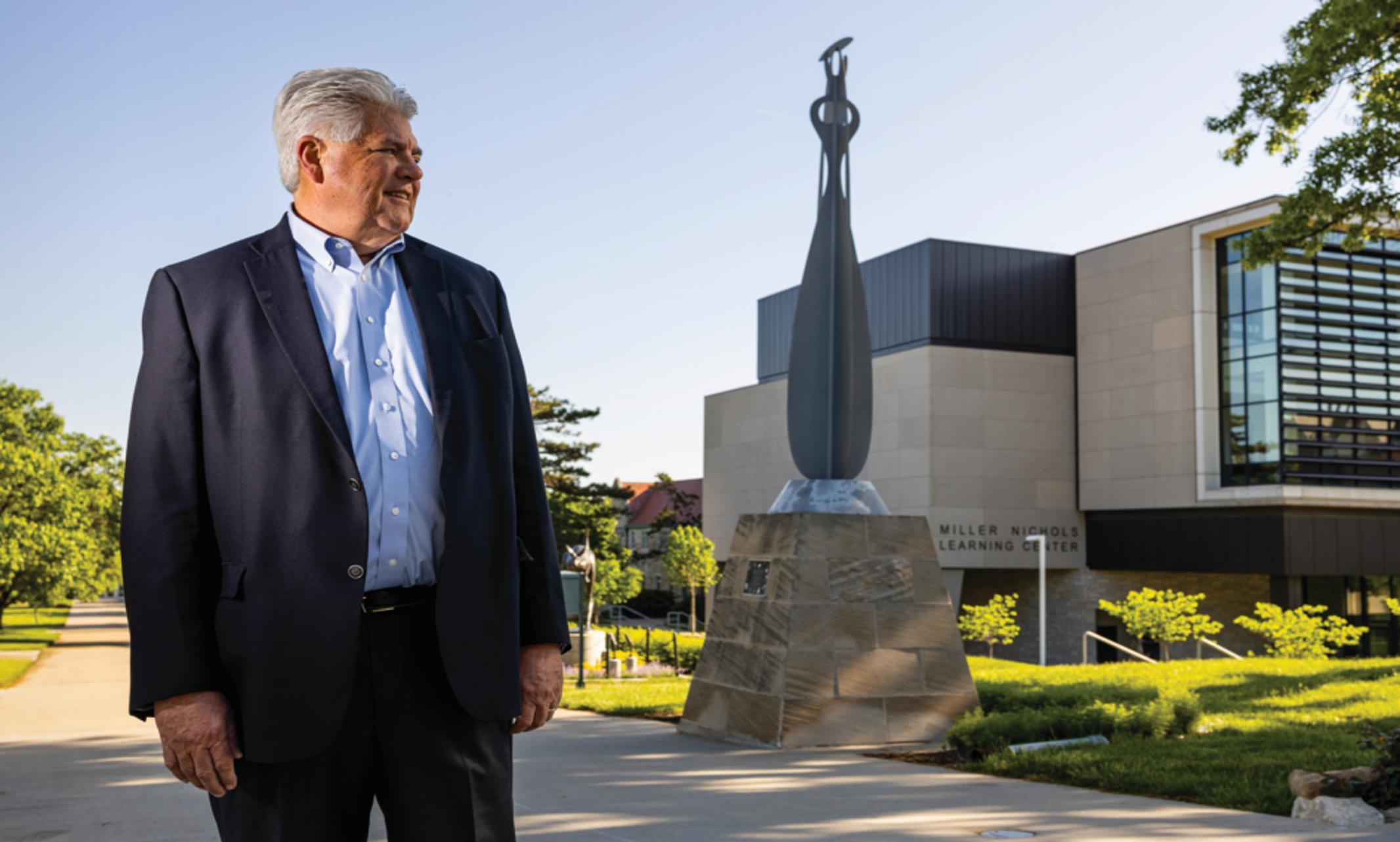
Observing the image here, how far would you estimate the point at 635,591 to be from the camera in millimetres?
47750

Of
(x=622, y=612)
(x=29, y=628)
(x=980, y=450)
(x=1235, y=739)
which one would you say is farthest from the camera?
(x=622, y=612)

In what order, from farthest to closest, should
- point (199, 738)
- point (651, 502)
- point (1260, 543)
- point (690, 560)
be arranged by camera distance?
point (651, 502) < point (690, 560) < point (1260, 543) < point (199, 738)

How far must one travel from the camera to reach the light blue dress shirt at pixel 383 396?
7.70 ft

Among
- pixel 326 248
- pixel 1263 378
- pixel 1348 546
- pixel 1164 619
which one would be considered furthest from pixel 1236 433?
pixel 326 248

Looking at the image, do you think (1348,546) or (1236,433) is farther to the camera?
(1236,433)

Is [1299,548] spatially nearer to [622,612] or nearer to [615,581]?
[615,581]

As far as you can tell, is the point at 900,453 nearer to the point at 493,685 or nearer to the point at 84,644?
the point at 84,644

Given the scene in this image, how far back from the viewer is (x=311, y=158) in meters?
2.50

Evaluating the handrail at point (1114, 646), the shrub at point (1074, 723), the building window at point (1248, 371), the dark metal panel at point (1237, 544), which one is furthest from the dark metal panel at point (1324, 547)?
the shrub at point (1074, 723)

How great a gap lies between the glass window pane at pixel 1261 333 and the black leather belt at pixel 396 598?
3433 centimetres

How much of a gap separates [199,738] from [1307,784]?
6138 mm

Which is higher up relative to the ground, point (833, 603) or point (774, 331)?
point (774, 331)

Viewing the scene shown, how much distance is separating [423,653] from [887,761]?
266 inches

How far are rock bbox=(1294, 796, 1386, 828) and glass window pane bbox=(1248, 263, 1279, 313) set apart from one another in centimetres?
2912
